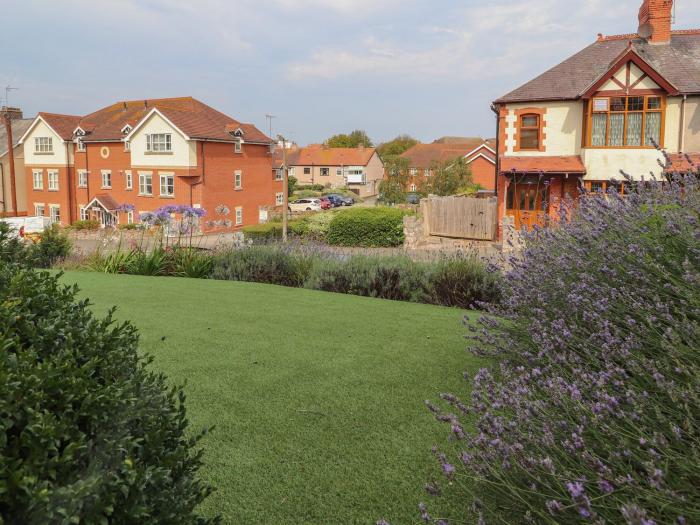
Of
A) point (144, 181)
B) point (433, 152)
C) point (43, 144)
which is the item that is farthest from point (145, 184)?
point (433, 152)

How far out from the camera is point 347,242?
29.6 metres

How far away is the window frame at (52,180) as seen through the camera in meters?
49.5

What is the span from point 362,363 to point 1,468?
175 inches

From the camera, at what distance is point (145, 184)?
44781 mm

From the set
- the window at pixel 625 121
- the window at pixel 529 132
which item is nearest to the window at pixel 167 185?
the window at pixel 529 132

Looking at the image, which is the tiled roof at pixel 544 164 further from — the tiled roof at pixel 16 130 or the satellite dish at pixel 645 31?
the tiled roof at pixel 16 130

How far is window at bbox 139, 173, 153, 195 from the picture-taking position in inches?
1751

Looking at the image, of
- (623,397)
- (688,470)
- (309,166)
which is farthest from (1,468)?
(309,166)

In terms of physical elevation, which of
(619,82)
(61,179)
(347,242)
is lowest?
(347,242)

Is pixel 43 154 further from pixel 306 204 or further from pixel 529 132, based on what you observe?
pixel 529 132

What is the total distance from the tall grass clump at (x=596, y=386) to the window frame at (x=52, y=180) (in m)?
50.9

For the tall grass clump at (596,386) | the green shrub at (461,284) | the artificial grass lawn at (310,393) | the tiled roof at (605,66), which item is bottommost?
the artificial grass lawn at (310,393)

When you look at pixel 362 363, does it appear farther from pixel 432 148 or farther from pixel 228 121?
pixel 432 148

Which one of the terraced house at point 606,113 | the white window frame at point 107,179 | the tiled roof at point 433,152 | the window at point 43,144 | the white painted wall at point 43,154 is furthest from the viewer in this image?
the tiled roof at point 433,152
